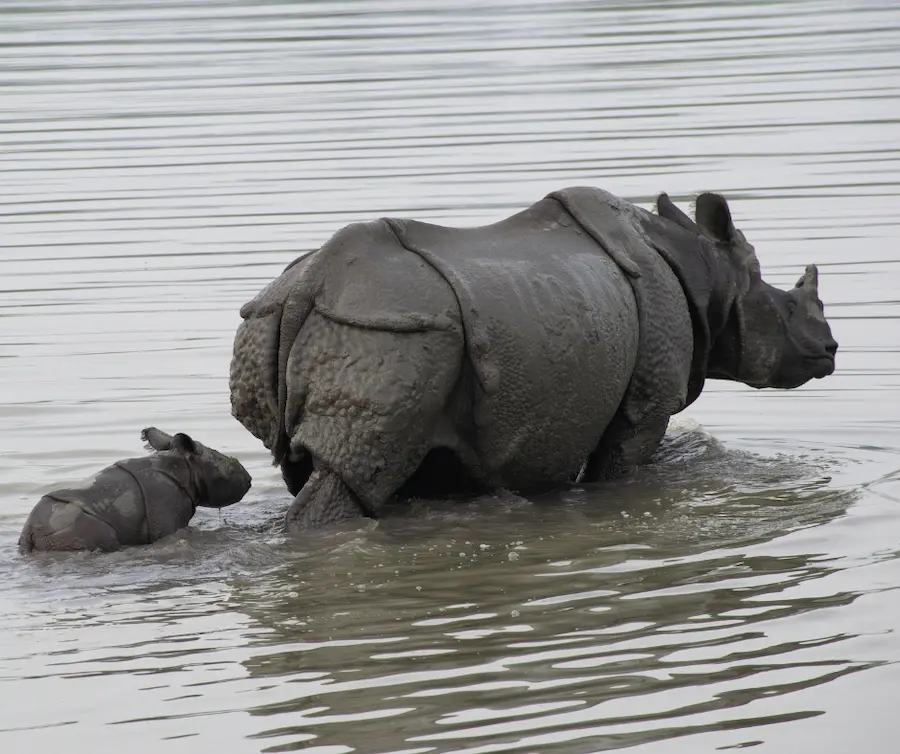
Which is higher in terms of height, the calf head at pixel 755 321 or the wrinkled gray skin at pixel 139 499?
the calf head at pixel 755 321

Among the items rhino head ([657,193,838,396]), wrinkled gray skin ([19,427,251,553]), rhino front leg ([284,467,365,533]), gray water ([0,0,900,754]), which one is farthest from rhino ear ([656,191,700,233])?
wrinkled gray skin ([19,427,251,553])

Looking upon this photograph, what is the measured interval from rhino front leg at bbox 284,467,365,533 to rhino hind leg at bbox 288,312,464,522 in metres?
0.04

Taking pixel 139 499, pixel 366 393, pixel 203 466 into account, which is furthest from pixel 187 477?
pixel 366 393

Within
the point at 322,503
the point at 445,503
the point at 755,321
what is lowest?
the point at 445,503

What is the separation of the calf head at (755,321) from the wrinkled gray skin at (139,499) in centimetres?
275

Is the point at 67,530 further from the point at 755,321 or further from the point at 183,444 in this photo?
the point at 755,321

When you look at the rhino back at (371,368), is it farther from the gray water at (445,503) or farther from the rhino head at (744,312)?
the rhino head at (744,312)

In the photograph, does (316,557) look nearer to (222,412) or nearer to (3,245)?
(222,412)

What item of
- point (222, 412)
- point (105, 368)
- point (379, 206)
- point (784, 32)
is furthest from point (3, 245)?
point (784, 32)

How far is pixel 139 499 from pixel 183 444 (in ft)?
1.39

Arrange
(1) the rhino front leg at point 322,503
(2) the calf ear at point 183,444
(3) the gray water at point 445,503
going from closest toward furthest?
(3) the gray water at point 445,503 < (1) the rhino front leg at point 322,503 < (2) the calf ear at point 183,444

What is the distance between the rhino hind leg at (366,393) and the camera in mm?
7891

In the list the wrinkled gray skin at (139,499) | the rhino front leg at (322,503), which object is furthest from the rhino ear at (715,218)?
the wrinkled gray skin at (139,499)

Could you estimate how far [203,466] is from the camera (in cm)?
834
